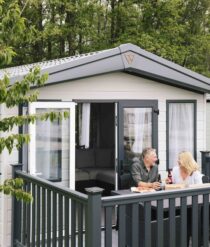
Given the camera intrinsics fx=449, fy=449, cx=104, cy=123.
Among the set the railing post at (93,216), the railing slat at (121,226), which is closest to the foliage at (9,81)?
the railing post at (93,216)

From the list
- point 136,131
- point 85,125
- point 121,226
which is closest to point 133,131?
point 136,131

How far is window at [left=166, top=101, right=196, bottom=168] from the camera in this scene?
7.45 metres

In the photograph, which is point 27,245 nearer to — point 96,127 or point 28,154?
point 28,154

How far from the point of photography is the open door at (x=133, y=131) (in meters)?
6.86

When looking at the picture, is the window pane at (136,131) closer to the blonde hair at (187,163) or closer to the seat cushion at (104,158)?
the blonde hair at (187,163)

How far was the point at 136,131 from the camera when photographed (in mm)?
7113

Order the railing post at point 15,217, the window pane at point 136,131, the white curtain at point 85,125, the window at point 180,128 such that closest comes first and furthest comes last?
the railing post at point 15,217
the window pane at point 136,131
the window at point 180,128
the white curtain at point 85,125

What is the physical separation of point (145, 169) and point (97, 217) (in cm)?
290

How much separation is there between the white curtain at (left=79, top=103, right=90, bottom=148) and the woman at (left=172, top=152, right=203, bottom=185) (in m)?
3.00

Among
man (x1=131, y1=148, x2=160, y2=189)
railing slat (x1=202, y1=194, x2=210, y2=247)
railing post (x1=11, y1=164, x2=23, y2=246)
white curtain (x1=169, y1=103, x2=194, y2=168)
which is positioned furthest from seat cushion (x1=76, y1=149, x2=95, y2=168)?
railing slat (x1=202, y1=194, x2=210, y2=247)

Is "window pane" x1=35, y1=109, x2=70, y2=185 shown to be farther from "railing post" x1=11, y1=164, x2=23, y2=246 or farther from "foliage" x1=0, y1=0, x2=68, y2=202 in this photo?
"foliage" x1=0, y1=0, x2=68, y2=202

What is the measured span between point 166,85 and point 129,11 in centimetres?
1083

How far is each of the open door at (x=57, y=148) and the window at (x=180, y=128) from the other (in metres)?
1.93

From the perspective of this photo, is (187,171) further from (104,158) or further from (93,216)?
(104,158)
